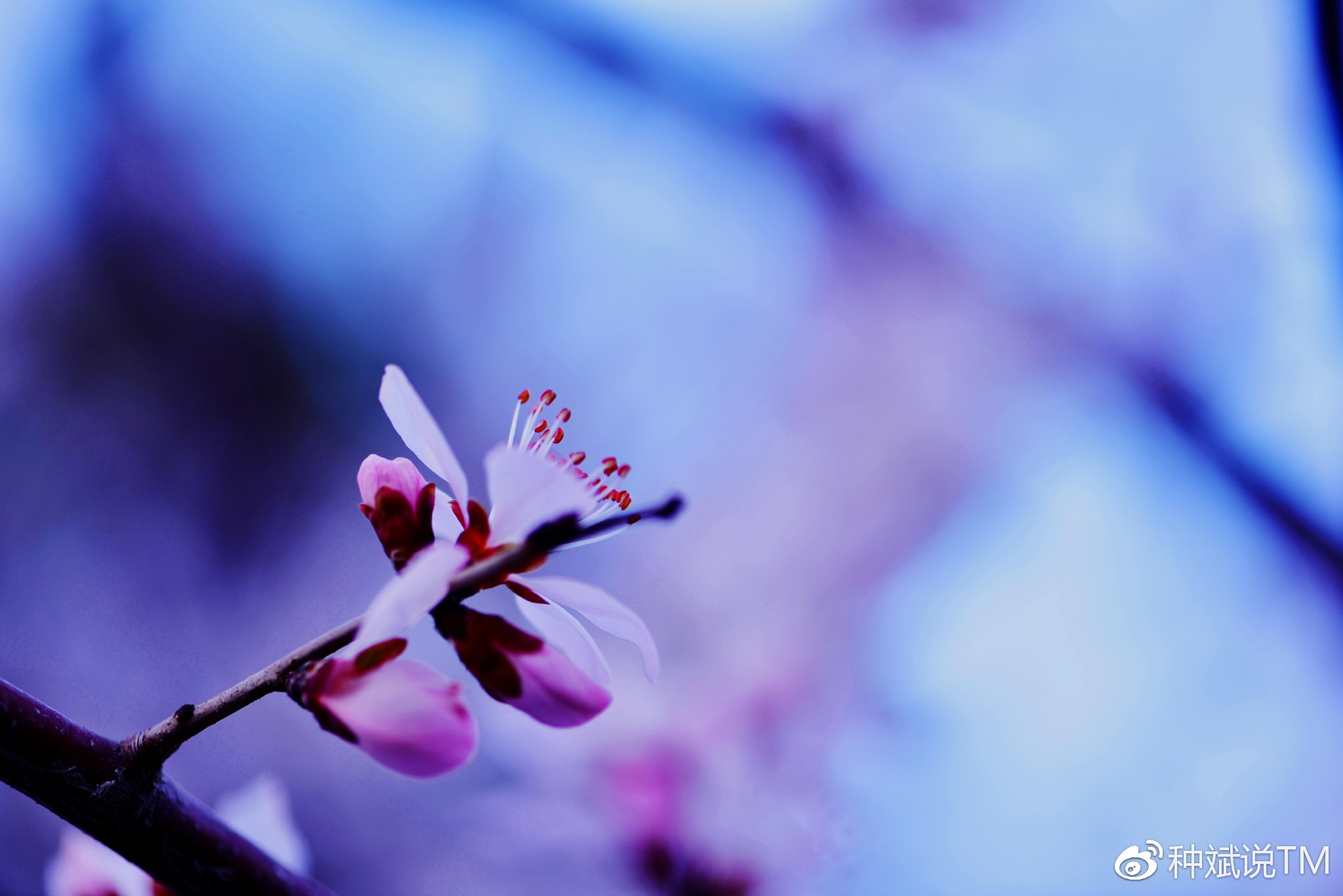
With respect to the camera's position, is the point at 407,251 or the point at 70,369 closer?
the point at 70,369

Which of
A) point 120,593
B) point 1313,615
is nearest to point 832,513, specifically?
point 1313,615

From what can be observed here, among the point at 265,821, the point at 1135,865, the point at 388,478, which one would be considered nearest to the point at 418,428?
the point at 388,478

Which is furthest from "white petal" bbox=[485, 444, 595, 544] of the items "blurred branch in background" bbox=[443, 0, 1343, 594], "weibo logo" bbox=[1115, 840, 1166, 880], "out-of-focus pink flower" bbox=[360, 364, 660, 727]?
"blurred branch in background" bbox=[443, 0, 1343, 594]

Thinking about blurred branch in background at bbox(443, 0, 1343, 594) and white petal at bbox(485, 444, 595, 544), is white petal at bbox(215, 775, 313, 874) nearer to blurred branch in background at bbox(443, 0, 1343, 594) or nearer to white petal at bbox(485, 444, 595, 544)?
white petal at bbox(485, 444, 595, 544)

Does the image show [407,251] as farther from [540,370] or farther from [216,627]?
[216,627]

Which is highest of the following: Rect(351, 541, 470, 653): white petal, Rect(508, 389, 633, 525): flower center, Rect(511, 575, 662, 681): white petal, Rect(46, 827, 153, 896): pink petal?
Rect(508, 389, 633, 525): flower center
